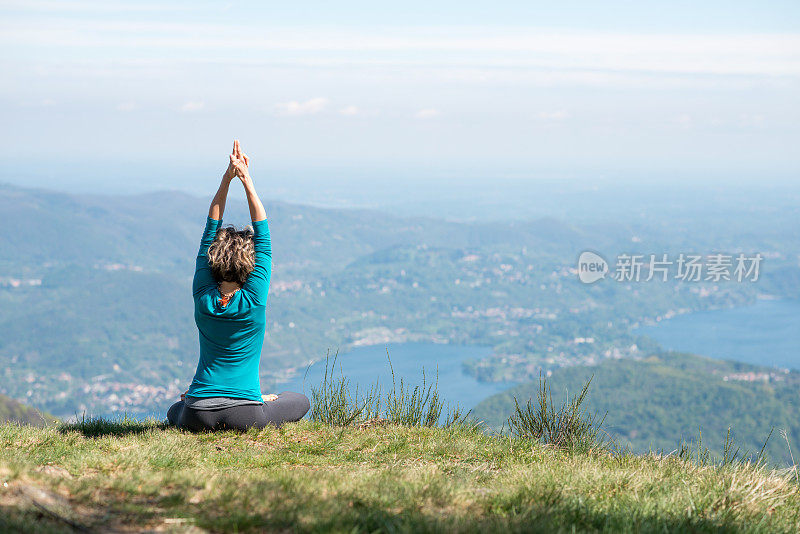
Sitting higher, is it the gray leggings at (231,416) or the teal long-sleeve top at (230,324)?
the teal long-sleeve top at (230,324)

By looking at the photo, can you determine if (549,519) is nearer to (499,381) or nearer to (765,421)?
(765,421)

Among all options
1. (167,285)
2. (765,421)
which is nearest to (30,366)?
(167,285)

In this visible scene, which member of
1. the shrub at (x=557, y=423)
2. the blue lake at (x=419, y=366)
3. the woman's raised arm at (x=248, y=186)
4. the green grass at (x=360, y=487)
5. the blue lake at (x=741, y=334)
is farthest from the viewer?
the blue lake at (x=741, y=334)

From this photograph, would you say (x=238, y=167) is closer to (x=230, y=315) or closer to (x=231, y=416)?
(x=230, y=315)

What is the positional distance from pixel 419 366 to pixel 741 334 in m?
92.2

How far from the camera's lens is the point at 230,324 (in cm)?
427

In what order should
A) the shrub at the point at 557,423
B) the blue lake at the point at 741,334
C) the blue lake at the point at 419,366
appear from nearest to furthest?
the shrub at the point at 557,423, the blue lake at the point at 419,366, the blue lake at the point at 741,334

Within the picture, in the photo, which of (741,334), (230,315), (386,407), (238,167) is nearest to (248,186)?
(238,167)

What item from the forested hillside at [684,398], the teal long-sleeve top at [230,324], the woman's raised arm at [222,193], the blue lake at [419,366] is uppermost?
the woman's raised arm at [222,193]

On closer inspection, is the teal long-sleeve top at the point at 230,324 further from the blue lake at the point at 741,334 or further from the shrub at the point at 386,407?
the blue lake at the point at 741,334

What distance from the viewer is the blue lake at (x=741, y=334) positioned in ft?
468

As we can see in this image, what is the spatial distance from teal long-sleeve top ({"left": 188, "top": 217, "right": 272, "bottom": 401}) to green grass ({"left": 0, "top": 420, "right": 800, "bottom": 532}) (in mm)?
Answer: 377

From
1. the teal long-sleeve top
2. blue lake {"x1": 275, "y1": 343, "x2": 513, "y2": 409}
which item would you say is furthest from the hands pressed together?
blue lake {"x1": 275, "y1": 343, "x2": 513, "y2": 409}

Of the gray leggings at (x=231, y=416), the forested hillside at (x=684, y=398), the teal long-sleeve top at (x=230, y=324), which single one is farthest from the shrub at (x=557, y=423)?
the forested hillside at (x=684, y=398)
